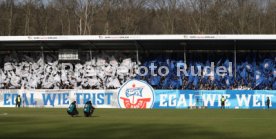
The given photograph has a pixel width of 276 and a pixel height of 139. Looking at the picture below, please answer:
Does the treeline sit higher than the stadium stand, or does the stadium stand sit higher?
the treeline

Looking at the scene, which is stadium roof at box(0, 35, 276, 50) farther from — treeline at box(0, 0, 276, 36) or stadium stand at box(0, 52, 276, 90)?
treeline at box(0, 0, 276, 36)

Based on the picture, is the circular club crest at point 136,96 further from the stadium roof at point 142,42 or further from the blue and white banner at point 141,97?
the stadium roof at point 142,42

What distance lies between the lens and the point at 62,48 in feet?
210

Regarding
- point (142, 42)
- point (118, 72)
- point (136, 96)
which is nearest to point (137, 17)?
point (118, 72)

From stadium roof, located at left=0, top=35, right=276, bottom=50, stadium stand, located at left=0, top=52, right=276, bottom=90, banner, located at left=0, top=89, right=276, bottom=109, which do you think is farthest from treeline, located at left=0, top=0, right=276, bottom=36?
banner, located at left=0, top=89, right=276, bottom=109

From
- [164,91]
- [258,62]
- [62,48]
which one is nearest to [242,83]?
[258,62]

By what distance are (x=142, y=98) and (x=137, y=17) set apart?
23.3m

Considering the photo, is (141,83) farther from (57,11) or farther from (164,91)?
(57,11)

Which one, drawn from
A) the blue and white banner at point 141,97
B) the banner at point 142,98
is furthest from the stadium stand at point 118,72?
the banner at point 142,98

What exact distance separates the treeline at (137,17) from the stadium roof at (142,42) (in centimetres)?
1404

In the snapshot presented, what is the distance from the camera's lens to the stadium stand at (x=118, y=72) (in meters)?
63.6

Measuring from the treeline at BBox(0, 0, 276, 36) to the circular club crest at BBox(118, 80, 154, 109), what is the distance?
2019cm

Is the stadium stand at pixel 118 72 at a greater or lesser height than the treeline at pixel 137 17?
lesser

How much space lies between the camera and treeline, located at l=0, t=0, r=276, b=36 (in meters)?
78.1
